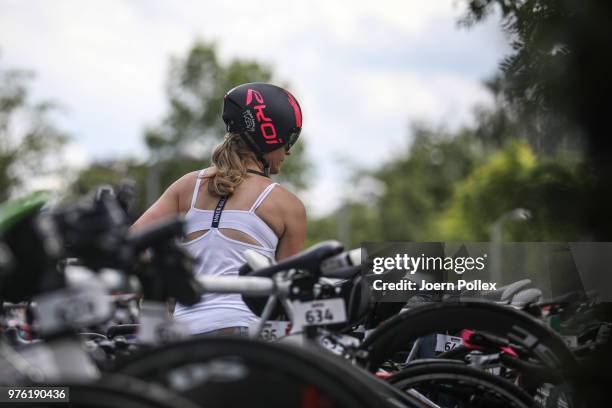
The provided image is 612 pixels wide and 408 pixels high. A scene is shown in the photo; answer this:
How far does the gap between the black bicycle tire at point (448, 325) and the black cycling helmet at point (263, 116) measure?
1387 mm

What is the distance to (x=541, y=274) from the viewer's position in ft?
14.2

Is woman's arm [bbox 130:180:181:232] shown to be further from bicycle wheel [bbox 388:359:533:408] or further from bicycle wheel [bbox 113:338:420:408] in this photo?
bicycle wheel [bbox 113:338:420:408]

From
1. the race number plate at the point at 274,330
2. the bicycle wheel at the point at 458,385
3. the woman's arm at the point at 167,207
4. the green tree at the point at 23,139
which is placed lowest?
the bicycle wheel at the point at 458,385

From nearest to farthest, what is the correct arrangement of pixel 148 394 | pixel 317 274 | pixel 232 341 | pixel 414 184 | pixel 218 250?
pixel 148 394
pixel 232 341
pixel 317 274
pixel 218 250
pixel 414 184

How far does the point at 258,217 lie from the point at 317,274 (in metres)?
1.16

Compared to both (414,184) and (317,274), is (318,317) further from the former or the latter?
(414,184)

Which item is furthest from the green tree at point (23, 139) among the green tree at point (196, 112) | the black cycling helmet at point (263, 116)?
the black cycling helmet at point (263, 116)

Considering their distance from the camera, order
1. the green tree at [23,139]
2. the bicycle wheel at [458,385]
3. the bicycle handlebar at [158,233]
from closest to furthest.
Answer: the bicycle handlebar at [158,233] → the bicycle wheel at [458,385] → the green tree at [23,139]

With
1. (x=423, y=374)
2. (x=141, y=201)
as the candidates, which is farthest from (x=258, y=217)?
(x=141, y=201)

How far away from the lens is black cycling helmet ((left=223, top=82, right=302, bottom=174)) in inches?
191

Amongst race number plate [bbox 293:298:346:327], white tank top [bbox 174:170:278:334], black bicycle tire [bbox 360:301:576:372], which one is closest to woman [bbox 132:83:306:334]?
white tank top [bbox 174:170:278:334]

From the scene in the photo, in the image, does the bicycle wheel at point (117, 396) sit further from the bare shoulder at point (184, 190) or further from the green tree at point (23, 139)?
the green tree at point (23, 139)

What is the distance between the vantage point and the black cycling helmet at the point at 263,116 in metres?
4.84

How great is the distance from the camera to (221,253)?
427 cm
